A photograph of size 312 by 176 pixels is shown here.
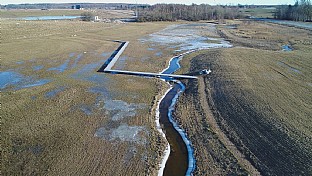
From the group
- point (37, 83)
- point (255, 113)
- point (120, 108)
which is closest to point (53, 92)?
point (37, 83)

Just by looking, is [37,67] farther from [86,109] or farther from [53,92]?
[86,109]

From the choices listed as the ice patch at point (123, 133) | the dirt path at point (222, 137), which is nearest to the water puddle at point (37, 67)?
the ice patch at point (123, 133)

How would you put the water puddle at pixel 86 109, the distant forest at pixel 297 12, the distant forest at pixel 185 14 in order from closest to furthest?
the water puddle at pixel 86 109, the distant forest at pixel 297 12, the distant forest at pixel 185 14

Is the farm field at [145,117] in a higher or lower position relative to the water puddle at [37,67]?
lower

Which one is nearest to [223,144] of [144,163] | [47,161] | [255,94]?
[144,163]

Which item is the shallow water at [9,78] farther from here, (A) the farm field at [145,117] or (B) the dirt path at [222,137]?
(B) the dirt path at [222,137]

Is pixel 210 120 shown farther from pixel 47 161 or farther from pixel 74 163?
pixel 47 161

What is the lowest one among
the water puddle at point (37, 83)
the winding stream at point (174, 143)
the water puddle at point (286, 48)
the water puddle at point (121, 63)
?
the winding stream at point (174, 143)

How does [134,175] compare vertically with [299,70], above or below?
below
